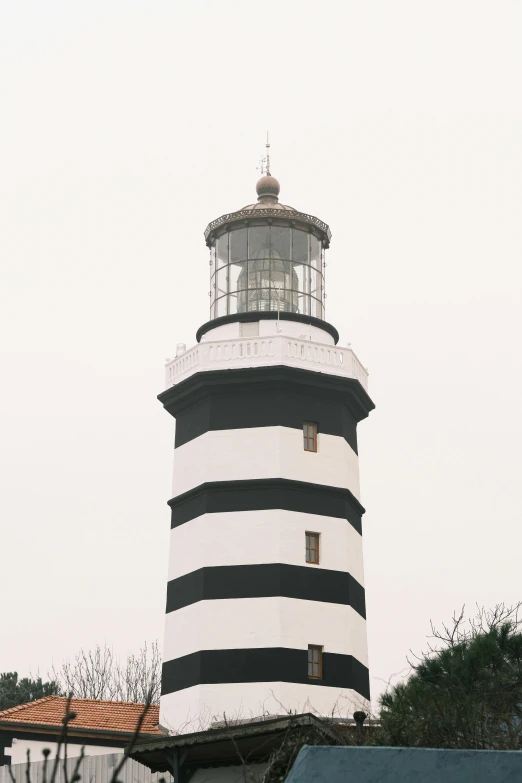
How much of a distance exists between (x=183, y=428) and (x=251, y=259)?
4.47 metres

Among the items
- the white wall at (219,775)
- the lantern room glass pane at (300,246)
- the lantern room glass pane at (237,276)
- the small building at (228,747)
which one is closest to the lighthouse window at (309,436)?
the lantern room glass pane at (237,276)

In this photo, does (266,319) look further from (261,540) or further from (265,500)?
(261,540)

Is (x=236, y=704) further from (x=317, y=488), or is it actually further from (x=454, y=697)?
(x=454, y=697)

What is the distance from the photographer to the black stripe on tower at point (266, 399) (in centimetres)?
2791

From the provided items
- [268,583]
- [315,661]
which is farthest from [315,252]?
[315,661]

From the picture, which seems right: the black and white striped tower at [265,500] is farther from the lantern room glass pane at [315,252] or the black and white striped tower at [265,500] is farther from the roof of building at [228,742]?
the roof of building at [228,742]

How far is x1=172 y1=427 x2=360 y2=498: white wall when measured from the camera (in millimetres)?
27312

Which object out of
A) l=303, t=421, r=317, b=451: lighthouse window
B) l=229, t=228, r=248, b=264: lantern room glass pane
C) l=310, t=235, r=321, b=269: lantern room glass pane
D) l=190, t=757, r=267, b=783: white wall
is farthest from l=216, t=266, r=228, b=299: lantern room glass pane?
l=190, t=757, r=267, b=783: white wall

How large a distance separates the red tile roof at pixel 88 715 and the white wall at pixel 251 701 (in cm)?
136

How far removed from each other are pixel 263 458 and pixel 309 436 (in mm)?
1391

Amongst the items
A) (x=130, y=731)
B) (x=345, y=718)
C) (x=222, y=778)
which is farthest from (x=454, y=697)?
(x=130, y=731)

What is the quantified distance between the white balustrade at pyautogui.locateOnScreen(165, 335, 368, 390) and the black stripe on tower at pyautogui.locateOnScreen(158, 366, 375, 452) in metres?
0.21

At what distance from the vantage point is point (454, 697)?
1762cm

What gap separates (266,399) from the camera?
2802 centimetres
